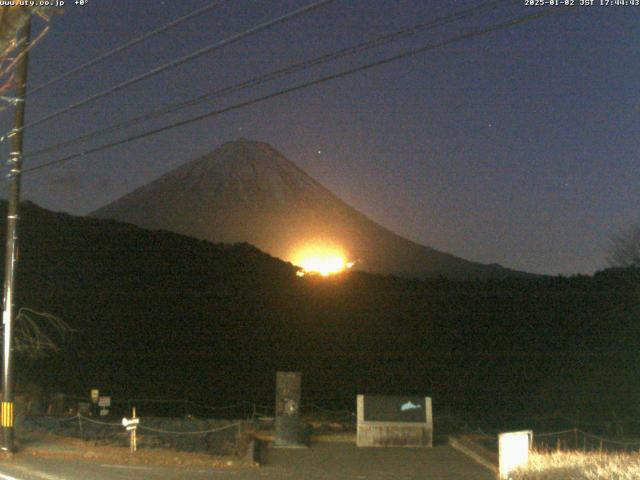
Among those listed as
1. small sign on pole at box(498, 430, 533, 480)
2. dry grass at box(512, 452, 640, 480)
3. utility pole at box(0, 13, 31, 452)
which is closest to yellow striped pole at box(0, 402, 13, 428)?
utility pole at box(0, 13, 31, 452)

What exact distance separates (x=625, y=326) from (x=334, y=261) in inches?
1156

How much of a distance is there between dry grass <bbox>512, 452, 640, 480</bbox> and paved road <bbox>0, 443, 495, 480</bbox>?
2900mm

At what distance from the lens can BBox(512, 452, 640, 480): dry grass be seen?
10773 millimetres

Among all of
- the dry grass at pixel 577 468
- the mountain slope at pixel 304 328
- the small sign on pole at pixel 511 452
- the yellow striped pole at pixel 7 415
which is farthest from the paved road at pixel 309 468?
the mountain slope at pixel 304 328

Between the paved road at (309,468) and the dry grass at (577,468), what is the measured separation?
9.51 feet

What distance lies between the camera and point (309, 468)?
1727 cm

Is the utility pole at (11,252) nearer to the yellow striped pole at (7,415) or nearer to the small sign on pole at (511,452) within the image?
the yellow striped pole at (7,415)

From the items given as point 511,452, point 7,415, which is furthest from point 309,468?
point 7,415

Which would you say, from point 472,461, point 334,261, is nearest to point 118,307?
point 334,261

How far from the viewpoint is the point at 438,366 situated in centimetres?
5441

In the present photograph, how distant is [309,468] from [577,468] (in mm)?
6914

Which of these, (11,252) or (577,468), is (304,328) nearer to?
(11,252)

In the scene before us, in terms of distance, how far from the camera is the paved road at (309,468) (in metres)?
14.7

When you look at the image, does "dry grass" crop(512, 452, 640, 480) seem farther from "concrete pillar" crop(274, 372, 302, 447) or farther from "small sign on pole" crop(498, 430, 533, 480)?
"concrete pillar" crop(274, 372, 302, 447)
